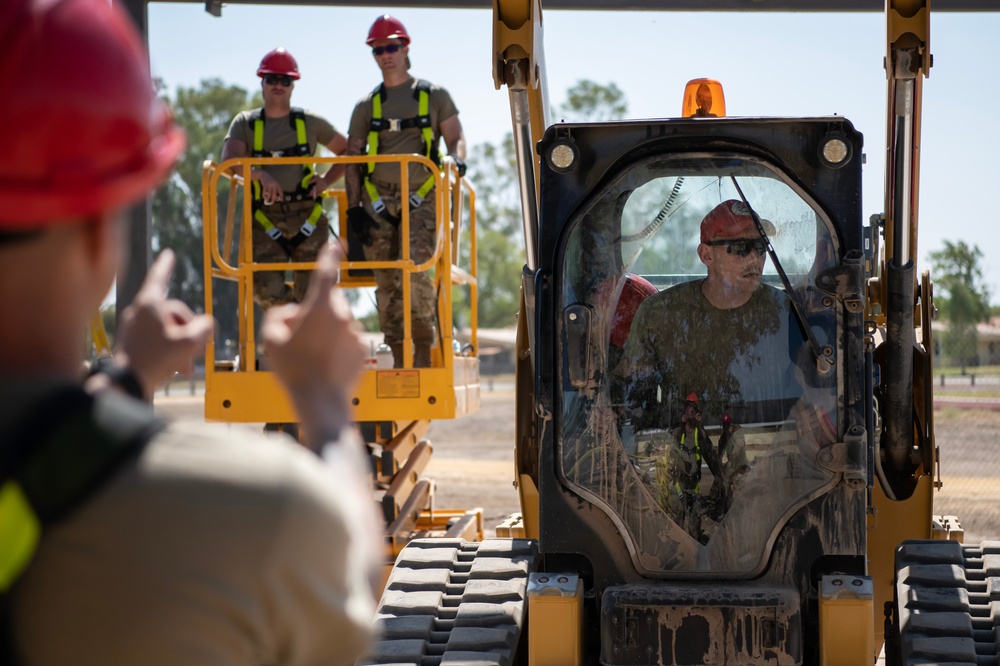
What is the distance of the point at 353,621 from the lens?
1439 mm

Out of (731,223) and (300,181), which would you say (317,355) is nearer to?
(731,223)

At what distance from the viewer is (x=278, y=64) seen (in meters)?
9.00

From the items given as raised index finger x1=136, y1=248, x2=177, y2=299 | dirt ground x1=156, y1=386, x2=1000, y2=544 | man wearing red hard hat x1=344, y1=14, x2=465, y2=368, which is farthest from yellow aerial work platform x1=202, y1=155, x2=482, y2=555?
raised index finger x1=136, y1=248, x2=177, y2=299

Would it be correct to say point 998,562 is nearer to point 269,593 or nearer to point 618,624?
point 618,624

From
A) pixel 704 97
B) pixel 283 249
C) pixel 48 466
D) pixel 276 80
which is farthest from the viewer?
pixel 276 80

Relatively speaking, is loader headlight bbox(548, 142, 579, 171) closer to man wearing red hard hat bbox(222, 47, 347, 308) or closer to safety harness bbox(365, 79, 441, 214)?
safety harness bbox(365, 79, 441, 214)

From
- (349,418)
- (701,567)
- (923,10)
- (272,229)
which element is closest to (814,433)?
(701,567)

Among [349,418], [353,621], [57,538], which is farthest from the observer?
[349,418]

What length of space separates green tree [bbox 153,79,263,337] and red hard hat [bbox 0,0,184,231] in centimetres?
5286

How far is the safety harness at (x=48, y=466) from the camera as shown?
50.9 inches

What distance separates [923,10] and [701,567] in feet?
8.07

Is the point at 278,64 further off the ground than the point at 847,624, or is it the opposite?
the point at 278,64

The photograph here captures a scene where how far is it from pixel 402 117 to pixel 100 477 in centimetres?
747

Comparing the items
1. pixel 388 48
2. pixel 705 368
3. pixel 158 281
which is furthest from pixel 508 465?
pixel 158 281
